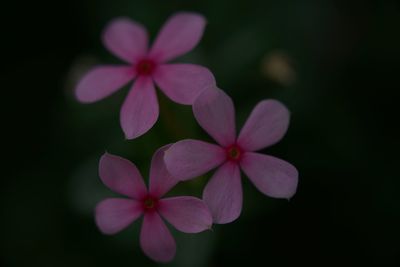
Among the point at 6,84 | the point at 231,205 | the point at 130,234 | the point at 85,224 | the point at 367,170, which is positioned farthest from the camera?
the point at 6,84

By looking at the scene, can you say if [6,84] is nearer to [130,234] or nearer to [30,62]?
[30,62]

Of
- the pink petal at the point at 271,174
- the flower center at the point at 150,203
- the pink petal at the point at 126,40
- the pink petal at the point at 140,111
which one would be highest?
the pink petal at the point at 126,40

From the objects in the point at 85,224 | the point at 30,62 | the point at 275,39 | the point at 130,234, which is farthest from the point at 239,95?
the point at 30,62

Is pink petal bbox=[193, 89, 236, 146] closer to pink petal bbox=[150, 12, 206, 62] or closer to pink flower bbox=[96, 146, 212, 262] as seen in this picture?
pink flower bbox=[96, 146, 212, 262]

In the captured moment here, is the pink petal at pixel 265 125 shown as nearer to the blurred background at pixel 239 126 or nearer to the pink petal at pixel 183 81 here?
the pink petal at pixel 183 81

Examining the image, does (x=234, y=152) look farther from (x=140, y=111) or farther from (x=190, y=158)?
(x=140, y=111)

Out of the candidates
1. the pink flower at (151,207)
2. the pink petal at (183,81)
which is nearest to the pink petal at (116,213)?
the pink flower at (151,207)
